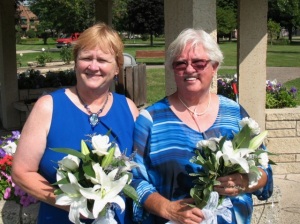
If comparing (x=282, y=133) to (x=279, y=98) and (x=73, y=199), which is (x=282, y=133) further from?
(x=73, y=199)

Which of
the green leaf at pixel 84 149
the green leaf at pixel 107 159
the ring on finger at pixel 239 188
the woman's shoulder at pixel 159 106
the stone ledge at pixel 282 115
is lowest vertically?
the stone ledge at pixel 282 115

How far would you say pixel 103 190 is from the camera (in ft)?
6.59

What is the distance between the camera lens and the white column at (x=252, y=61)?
19.9ft

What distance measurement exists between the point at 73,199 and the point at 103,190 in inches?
5.5

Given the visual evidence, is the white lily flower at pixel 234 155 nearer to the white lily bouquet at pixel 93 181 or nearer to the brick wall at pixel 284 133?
the white lily bouquet at pixel 93 181

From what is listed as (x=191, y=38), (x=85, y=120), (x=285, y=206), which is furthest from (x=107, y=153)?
(x=285, y=206)

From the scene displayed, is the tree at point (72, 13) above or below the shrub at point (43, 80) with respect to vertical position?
above

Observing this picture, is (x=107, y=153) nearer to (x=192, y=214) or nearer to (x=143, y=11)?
(x=192, y=214)

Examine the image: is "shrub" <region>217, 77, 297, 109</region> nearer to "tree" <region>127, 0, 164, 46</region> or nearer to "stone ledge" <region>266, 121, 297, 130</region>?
"stone ledge" <region>266, 121, 297, 130</region>

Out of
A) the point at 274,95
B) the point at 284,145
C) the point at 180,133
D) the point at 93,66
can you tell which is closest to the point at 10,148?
the point at 93,66

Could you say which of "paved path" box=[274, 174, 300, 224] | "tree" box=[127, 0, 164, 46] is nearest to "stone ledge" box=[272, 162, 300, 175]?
"paved path" box=[274, 174, 300, 224]

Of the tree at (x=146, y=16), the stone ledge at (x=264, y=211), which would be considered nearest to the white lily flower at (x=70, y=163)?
the stone ledge at (x=264, y=211)

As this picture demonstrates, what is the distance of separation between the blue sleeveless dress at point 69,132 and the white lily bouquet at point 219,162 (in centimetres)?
41

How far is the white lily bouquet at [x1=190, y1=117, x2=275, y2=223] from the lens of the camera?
2168 mm
